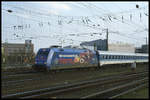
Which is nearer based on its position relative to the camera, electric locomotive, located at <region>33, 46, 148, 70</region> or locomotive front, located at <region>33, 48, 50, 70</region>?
locomotive front, located at <region>33, 48, 50, 70</region>

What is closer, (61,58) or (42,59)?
(42,59)

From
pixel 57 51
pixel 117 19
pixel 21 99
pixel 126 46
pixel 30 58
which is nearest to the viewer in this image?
pixel 21 99

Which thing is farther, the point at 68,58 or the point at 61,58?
the point at 68,58

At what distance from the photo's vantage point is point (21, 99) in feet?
28.7

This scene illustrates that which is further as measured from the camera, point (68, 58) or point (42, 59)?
point (68, 58)

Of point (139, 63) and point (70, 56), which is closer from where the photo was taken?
point (70, 56)

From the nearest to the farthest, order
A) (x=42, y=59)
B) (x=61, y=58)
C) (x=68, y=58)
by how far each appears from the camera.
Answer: (x=42, y=59) → (x=61, y=58) → (x=68, y=58)

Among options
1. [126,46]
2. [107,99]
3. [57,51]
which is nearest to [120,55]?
[57,51]

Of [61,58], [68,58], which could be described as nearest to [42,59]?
[61,58]

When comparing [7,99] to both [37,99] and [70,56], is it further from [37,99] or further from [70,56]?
[70,56]

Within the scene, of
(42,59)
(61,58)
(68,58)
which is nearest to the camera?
(42,59)

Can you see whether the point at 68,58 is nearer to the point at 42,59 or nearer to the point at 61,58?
the point at 61,58

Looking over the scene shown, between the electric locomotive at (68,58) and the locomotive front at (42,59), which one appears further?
the electric locomotive at (68,58)

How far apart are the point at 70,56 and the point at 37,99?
570 inches
